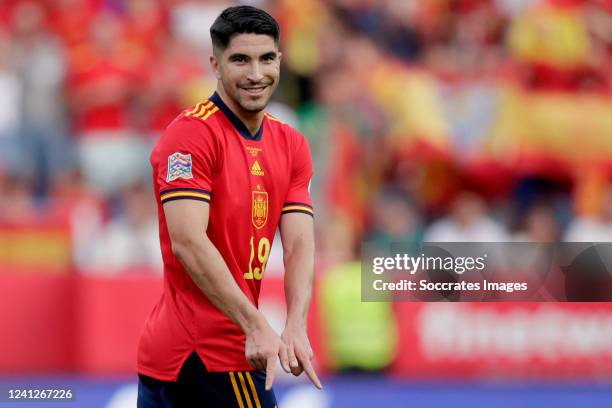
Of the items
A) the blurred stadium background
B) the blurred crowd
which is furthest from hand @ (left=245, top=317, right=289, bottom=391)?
the blurred crowd

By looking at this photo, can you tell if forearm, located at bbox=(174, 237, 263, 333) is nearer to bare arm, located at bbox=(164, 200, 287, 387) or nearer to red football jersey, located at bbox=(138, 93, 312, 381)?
bare arm, located at bbox=(164, 200, 287, 387)

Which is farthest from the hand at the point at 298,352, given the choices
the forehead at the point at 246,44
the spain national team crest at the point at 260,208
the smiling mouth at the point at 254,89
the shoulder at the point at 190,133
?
the forehead at the point at 246,44

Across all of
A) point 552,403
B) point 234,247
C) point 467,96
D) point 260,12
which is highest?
point 467,96

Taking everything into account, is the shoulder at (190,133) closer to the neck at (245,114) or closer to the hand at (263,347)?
the neck at (245,114)

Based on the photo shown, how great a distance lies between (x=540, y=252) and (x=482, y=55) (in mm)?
3382

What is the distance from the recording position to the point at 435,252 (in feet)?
27.3

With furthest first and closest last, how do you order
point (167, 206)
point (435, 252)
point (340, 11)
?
point (340, 11), point (435, 252), point (167, 206)

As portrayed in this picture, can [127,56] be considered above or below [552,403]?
above

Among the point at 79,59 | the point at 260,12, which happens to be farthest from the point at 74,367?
the point at 260,12

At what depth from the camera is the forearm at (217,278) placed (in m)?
4.48

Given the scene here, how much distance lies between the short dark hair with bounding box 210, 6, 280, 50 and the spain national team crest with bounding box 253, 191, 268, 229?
57 centimetres

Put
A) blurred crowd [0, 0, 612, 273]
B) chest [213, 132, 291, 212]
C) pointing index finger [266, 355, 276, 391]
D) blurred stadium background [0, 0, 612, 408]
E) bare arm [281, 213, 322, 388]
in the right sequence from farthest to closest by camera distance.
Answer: blurred crowd [0, 0, 612, 273] < blurred stadium background [0, 0, 612, 408] < chest [213, 132, 291, 212] < bare arm [281, 213, 322, 388] < pointing index finger [266, 355, 276, 391]

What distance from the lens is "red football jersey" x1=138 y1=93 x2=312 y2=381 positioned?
15.1ft

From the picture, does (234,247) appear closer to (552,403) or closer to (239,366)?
(239,366)
